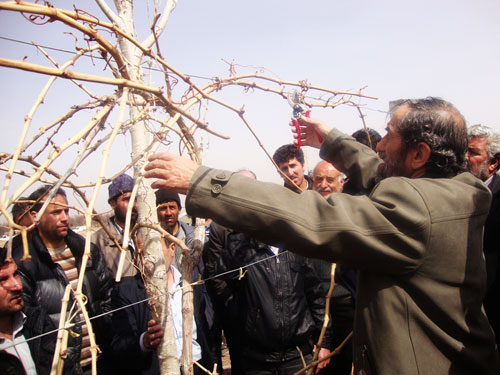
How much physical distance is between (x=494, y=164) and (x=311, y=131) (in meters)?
1.97

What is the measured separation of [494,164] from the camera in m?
3.10

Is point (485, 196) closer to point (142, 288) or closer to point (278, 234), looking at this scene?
point (278, 234)

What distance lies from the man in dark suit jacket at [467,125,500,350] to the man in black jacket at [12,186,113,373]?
2.60m

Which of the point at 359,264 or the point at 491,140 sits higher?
the point at 491,140

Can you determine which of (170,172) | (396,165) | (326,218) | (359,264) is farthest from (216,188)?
(396,165)

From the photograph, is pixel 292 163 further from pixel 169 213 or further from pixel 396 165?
pixel 396 165

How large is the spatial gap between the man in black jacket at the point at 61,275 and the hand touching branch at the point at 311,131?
1741mm

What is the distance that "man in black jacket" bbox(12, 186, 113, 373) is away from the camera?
92.0 inches

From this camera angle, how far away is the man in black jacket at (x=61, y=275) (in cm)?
234

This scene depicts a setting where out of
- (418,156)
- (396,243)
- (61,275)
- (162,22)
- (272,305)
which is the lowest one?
(272,305)

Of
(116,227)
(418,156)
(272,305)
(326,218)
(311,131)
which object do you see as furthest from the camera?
(116,227)

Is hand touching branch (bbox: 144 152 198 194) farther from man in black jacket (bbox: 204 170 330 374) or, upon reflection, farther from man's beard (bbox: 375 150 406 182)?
man in black jacket (bbox: 204 170 330 374)

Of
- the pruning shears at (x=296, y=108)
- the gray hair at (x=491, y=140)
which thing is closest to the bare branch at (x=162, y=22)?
the pruning shears at (x=296, y=108)

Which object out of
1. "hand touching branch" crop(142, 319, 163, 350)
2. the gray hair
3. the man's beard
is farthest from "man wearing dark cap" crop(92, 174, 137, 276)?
the gray hair
